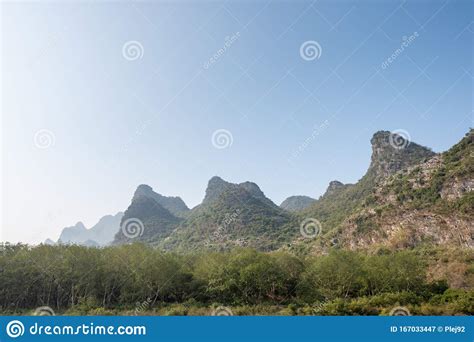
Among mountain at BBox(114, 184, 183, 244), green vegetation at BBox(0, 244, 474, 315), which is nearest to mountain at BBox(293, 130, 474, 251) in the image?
green vegetation at BBox(0, 244, 474, 315)

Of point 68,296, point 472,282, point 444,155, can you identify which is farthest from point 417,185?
point 68,296

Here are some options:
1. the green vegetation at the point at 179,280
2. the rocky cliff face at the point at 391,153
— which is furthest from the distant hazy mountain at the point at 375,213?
the green vegetation at the point at 179,280

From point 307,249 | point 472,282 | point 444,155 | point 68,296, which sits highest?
A: point 444,155

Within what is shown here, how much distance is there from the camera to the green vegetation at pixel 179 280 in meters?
32.0

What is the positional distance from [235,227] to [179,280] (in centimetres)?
6901

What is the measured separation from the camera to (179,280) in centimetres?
3531

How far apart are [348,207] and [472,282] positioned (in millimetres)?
59658

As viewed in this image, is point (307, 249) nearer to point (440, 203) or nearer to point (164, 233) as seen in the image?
point (440, 203)

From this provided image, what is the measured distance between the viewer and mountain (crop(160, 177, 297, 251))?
3637 inches

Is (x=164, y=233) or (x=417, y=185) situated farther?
(x=164, y=233)

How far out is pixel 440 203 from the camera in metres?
58.0

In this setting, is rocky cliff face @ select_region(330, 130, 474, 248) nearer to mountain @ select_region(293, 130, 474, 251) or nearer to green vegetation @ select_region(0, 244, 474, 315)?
mountain @ select_region(293, 130, 474, 251)

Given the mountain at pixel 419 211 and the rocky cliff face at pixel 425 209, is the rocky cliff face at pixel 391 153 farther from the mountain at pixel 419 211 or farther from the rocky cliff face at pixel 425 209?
the rocky cliff face at pixel 425 209

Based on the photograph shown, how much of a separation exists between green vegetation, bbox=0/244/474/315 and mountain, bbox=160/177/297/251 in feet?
162
